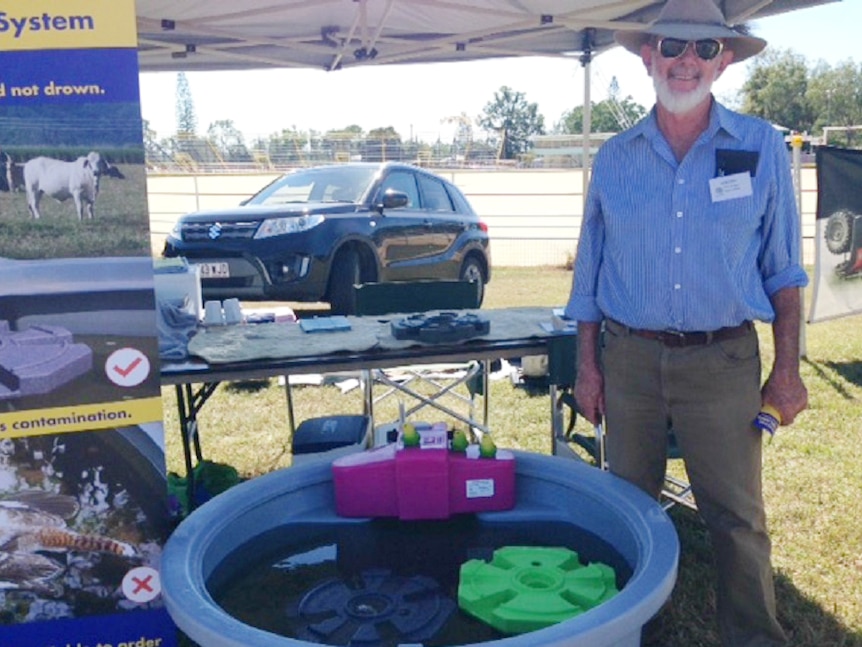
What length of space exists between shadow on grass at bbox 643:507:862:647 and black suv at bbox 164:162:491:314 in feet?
13.0

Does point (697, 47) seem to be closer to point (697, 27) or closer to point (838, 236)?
point (697, 27)

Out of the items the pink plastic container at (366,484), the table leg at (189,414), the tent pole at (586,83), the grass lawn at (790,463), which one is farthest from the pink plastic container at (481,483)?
the tent pole at (586,83)

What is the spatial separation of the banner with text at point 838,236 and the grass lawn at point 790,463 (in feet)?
1.33

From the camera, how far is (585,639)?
1.49 meters

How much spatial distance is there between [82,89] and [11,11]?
9.4 inches

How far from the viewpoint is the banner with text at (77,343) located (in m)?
2.15

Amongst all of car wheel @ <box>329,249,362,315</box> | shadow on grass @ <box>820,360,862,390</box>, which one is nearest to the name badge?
shadow on grass @ <box>820,360,862,390</box>

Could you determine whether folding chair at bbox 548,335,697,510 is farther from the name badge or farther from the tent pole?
the tent pole

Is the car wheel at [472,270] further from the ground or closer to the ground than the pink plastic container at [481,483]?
further from the ground

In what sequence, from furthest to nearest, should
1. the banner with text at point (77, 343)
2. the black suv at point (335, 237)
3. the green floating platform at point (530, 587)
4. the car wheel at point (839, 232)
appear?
the black suv at point (335, 237) < the car wheel at point (839, 232) < the banner with text at point (77, 343) < the green floating platform at point (530, 587)

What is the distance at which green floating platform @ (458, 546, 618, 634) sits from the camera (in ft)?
6.16

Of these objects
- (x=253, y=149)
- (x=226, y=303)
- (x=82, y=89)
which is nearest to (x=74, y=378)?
(x=82, y=89)

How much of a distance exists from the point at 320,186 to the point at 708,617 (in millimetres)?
5867

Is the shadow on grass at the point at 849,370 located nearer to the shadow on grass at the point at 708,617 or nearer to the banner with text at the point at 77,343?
the shadow on grass at the point at 708,617
